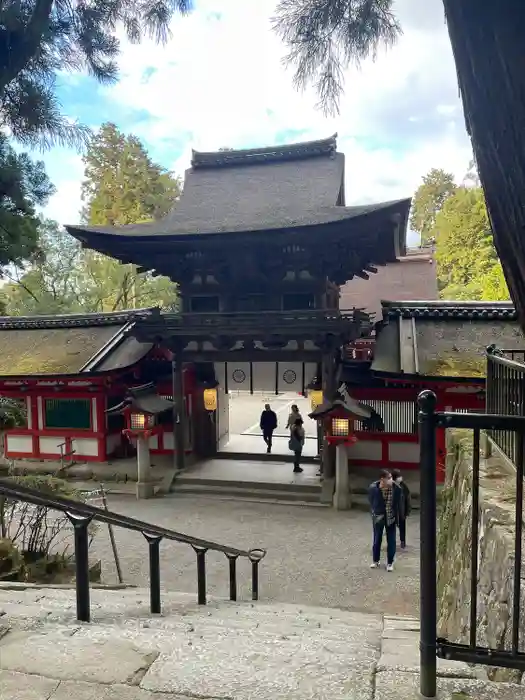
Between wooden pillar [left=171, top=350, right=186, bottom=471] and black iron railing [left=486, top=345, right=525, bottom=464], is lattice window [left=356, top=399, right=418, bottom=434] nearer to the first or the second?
wooden pillar [left=171, top=350, right=186, bottom=471]

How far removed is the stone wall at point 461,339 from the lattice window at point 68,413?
939 cm

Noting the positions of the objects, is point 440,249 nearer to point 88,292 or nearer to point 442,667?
point 88,292

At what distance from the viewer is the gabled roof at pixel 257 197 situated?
11469mm

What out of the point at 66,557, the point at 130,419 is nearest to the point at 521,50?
the point at 66,557

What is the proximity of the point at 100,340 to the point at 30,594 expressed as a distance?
11556 millimetres

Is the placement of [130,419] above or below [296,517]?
above

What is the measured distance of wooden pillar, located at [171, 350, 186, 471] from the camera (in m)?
12.6

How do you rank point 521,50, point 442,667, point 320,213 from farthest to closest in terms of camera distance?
point 320,213
point 442,667
point 521,50

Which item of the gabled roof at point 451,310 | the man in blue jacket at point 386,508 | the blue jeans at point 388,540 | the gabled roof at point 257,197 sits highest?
the gabled roof at point 257,197

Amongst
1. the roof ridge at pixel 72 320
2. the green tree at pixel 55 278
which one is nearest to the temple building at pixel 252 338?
the roof ridge at pixel 72 320

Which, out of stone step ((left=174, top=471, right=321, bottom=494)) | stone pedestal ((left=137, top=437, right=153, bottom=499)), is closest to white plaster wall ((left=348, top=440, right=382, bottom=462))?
stone step ((left=174, top=471, right=321, bottom=494))

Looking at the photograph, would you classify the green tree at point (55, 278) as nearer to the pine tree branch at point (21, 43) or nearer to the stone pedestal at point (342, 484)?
the stone pedestal at point (342, 484)

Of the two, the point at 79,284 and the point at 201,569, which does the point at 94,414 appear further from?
the point at 79,284

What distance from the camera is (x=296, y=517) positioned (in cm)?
1027
